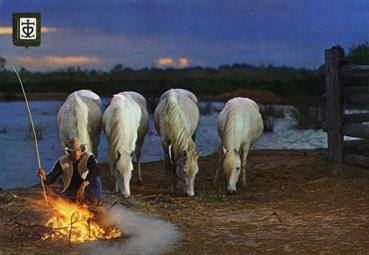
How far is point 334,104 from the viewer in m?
8.81

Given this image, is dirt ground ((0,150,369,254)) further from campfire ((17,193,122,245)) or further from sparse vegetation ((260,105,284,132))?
sparse vegetation ((260,105,284,132))

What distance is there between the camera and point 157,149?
1457 centimetres

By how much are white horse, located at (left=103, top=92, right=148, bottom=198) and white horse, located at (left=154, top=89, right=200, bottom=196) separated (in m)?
0.47

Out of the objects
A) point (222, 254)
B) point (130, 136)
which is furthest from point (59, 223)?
point (130, 136)

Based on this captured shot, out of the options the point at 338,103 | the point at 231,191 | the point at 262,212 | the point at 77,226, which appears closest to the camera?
the point at 77,226

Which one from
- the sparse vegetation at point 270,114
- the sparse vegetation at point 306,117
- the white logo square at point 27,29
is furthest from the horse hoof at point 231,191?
the sparse vegetation at point 270,114

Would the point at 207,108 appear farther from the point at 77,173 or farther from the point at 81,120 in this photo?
the point at 77,173

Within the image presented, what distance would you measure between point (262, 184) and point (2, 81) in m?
4.23

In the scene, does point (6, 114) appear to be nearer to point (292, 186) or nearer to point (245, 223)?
point (292, 186)

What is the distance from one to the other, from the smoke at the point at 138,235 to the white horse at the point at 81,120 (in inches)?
64.8

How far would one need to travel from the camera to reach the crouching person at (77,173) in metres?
5.55

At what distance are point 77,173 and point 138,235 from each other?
0.84m

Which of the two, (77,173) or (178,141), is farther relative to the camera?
(178,141)

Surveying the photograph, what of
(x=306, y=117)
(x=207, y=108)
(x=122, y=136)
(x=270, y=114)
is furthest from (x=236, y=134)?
(x=207, y=108)
